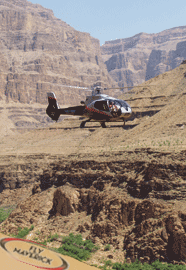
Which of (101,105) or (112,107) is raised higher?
(101,105)

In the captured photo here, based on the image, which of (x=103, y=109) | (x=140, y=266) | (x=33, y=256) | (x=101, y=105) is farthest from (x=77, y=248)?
(x=101, y=105)

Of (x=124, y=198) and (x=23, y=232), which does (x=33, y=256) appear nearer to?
(x=124, y=198)

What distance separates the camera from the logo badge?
1530 inches

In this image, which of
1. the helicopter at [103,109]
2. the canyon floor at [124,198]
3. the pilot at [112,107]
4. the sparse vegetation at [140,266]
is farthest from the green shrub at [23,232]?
the pilot at [112,107]

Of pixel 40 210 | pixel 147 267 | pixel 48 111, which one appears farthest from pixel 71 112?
pixel 40 210

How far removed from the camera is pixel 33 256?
4088cm

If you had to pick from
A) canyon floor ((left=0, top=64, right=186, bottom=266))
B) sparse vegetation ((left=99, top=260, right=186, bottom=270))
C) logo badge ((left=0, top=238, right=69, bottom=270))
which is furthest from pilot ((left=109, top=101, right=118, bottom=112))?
sparse vegetation ((left=99, top=260, right=186, bottom=270))

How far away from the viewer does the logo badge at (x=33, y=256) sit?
1530 inches

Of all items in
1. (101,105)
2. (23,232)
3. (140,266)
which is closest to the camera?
(101,105)

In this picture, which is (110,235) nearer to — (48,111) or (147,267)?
(147,267)

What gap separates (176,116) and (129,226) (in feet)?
123

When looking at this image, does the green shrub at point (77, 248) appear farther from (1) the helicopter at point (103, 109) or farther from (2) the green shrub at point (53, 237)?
(1) the helicopter at point (103, 109)

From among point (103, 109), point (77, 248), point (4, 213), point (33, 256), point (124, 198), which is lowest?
point (4, 213)

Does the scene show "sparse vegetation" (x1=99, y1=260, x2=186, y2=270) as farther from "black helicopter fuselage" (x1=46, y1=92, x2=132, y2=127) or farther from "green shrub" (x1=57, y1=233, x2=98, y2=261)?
"black helicopter fuselage" (x1=46, y1=92, x2=132, y2=127)
